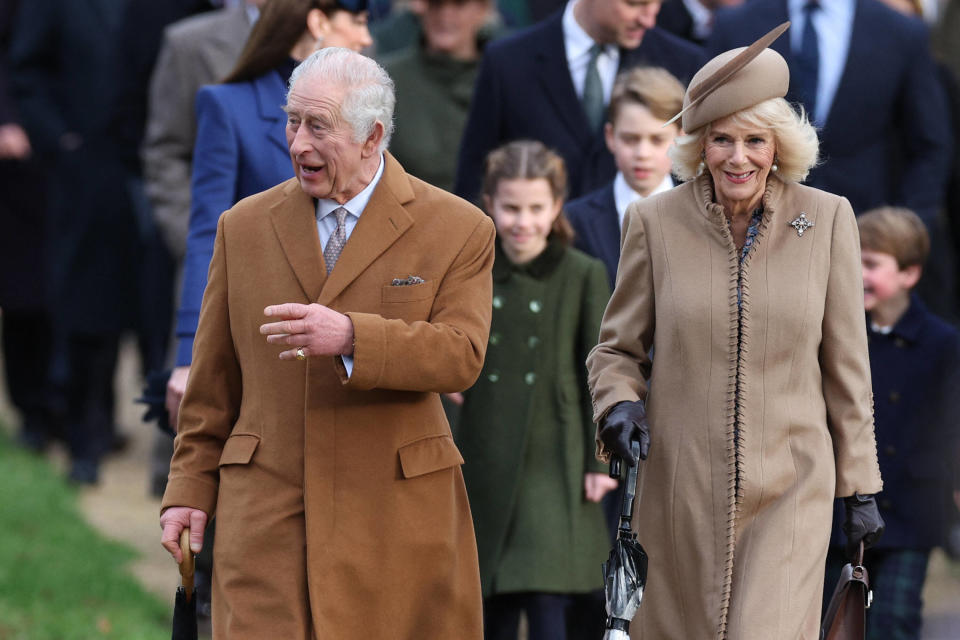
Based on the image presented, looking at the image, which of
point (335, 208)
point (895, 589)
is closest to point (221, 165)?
point (335, 208)

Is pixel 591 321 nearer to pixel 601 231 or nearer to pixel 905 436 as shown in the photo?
pixel 601 231

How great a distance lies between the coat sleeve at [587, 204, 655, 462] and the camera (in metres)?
5.07

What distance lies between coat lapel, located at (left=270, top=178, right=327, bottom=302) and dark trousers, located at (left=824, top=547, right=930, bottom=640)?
245 centimetres

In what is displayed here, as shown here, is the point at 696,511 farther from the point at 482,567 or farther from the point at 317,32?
the point at 317,32


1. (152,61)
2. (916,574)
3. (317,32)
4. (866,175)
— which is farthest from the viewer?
(152,61)

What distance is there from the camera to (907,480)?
6.51 m

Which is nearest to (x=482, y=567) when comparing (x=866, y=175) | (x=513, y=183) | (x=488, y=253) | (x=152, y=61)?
(x=513, y=183)

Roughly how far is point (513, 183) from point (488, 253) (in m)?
1.43

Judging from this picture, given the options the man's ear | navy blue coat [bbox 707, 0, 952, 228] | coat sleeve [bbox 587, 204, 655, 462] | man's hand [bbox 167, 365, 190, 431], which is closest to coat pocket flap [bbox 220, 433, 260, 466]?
the man's ear

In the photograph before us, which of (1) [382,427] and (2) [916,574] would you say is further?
(2) [916,574]

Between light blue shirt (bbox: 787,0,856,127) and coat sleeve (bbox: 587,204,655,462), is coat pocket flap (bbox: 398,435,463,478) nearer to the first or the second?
coat sleeve (bbox: 587,204,655,462)

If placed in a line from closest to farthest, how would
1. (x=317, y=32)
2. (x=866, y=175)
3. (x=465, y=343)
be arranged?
(x=465, y=343), (x=317, y=32), (x=866, y=175)

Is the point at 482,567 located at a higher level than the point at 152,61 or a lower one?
lower

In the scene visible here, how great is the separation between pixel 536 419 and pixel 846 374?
1699 mm
